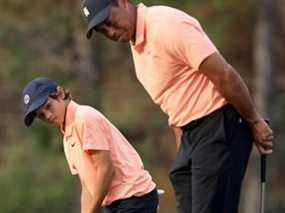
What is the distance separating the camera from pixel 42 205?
18.3m

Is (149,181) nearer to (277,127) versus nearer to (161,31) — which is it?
(161,31)

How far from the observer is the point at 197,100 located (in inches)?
228

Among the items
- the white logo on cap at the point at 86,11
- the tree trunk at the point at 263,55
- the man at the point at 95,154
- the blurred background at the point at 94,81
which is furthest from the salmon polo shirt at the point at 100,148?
the tree trunk at the point at 263,55

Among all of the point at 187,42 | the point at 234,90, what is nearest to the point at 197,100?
the point at 234,90

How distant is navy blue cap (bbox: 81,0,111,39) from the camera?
18.9 ft

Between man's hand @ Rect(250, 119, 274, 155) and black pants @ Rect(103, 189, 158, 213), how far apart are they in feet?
2.17

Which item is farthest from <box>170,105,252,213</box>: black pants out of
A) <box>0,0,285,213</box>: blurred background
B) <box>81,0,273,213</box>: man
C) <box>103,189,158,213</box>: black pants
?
<box>0,0,285,213</box>: blurred background

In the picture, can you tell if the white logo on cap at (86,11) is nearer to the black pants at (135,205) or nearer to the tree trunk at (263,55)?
the black pants at (135,205)

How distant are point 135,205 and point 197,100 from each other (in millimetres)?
699

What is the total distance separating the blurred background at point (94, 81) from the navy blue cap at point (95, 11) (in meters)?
12.0

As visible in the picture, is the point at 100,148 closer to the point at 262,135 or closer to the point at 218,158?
the point at 218,158

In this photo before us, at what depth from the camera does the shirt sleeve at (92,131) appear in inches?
238

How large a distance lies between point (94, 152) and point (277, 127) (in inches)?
485

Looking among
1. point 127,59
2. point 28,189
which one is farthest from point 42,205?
point 127,59
